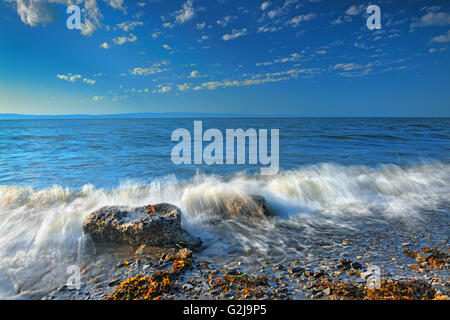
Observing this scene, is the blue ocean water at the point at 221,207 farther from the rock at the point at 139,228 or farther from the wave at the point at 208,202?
the rock at the point at 139,228

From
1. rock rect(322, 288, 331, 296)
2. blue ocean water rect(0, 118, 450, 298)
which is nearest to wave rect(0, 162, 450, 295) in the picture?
blue ocean water rect(0, 118, 450, 298)

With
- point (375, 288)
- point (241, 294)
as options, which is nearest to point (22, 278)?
point (241, 294)

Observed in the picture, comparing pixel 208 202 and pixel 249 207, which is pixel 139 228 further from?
pixel 249 207

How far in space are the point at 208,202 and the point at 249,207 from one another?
1333 mm

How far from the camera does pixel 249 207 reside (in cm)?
621

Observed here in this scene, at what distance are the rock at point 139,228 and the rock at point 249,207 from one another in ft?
5.83

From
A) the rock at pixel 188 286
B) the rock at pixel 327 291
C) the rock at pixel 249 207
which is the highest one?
the rock at pixel 249 207

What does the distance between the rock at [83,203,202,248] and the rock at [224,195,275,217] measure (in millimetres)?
1776

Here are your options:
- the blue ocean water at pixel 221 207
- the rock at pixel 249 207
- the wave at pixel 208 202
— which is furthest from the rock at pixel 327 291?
the rock at pixel 249 207

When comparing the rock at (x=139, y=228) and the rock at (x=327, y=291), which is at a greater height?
the rock at (x=139, y=228)

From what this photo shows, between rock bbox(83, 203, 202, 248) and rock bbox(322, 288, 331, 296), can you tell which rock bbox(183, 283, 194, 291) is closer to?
rock bbox(83, 203, 202, 248)

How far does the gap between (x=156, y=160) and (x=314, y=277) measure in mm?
12522

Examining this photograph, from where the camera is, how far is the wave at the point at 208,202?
4635mm

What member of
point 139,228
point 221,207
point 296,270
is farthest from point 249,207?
point 139,228
